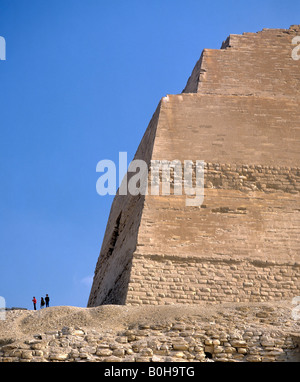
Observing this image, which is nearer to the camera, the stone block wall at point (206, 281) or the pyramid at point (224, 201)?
the stone block wall at point (206, 281)

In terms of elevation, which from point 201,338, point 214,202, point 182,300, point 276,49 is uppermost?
point 276,49

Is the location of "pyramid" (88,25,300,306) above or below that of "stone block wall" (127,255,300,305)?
above

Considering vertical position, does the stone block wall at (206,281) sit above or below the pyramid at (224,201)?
below

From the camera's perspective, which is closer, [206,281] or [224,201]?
[206,281]

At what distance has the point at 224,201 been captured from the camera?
531 inches

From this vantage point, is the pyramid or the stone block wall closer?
the stone block wall

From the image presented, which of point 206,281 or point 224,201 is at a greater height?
point 224,201

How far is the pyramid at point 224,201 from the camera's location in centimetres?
1258

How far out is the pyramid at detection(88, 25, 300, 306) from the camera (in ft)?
41.3

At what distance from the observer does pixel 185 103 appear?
47.9ft

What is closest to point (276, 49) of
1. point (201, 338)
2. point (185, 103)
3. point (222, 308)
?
point (185, 103)
